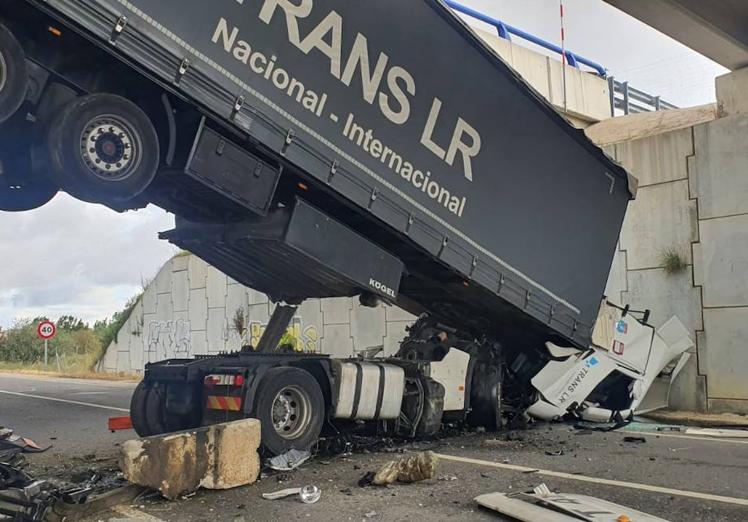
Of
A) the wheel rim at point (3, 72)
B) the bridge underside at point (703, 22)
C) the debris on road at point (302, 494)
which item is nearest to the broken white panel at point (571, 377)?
the debris on road at point (302, 494)

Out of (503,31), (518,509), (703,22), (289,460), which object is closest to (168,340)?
(503,31)

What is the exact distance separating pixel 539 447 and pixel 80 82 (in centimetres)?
584

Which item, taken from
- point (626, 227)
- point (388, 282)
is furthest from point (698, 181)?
point (388, 282)

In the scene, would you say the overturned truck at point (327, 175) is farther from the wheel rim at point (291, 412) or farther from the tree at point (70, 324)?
the tree at point (70, 324)

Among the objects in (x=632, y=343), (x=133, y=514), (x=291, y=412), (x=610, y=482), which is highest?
(x=632, y=343)

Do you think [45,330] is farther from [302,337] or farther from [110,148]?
[110,148]

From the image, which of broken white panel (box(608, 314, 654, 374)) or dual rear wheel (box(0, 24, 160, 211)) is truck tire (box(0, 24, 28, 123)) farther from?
broken white panel (box(608, 314, 654, 374))

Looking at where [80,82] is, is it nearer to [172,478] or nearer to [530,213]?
[172,478]

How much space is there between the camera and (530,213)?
25.0ft

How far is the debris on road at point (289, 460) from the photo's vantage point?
601 cm

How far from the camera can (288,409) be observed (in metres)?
6.39

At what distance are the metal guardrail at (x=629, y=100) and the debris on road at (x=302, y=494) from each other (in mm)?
16849

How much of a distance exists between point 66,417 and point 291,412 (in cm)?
612

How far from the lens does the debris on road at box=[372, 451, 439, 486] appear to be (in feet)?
17.9
